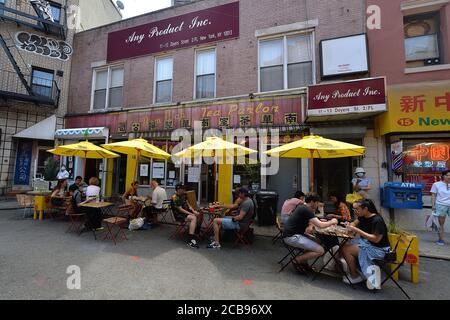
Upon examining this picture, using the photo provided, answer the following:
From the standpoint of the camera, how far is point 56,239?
5844mm

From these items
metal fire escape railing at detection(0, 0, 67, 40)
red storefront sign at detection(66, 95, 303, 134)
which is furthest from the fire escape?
red storefront sign at detection(66, 95, 303, 134)

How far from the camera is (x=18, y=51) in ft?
40.0

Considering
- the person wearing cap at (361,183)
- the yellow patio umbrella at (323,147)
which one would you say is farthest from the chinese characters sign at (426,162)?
the yellow patio umbrella at (323,147)

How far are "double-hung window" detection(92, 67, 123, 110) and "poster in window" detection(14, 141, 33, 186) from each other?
158 inches

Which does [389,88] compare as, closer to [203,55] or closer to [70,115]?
[203,55]

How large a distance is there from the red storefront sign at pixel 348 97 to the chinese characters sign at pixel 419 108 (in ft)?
1.63

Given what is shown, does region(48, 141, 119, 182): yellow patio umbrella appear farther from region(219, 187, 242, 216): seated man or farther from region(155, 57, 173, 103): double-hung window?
region(219, 187, 242, 216): seated man

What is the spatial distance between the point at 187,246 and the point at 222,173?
4623 millimetres

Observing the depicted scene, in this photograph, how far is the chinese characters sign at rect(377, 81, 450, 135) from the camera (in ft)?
22.4

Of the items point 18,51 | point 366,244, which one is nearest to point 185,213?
point 366,244

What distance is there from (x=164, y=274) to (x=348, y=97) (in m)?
7.18

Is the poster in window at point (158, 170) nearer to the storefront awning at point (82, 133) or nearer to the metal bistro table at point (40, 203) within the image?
the storefront awning at point (82, 133)

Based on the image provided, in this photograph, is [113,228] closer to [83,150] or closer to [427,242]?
[83,150]
